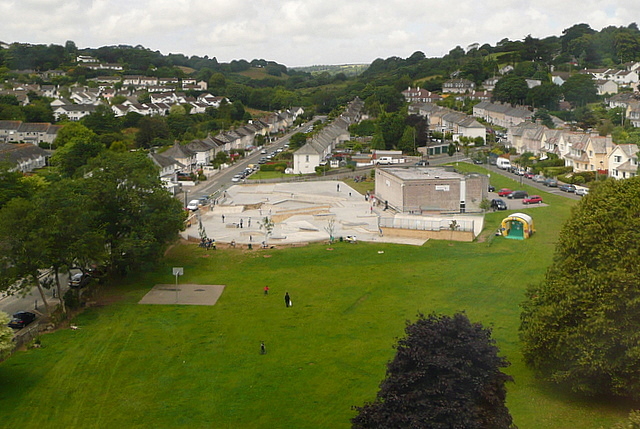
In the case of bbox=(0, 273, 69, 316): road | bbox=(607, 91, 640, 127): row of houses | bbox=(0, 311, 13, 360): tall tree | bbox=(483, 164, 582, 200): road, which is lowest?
bbox=(0, 273, 69, 316): road

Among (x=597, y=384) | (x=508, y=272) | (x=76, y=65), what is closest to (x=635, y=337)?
(x=597, y=384)

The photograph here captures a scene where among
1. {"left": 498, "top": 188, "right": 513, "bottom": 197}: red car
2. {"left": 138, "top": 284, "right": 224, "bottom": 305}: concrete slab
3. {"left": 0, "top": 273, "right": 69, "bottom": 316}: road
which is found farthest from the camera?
{"left": 498, "top": 188, "right": 513, "bottom": 197}: red car

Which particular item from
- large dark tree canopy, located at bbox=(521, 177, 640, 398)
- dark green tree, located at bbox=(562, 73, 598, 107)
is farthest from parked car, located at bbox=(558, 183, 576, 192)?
dark green tree, located at bbox=(562, 73, 598, 107)

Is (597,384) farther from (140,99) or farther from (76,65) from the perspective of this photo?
(76,65)

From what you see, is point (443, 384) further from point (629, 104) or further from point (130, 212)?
point (629, 104)

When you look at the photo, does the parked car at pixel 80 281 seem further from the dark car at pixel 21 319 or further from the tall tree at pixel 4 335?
the tall tree at pixel 4 335

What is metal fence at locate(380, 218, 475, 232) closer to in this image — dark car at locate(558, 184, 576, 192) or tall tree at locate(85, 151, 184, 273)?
tall tree at locate(85, 151, 184, 273)

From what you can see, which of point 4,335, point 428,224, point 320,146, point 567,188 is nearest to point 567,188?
point 567,188

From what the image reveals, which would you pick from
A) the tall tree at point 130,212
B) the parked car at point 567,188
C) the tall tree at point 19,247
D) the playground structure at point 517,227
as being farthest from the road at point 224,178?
the tall tree at point 19,247
